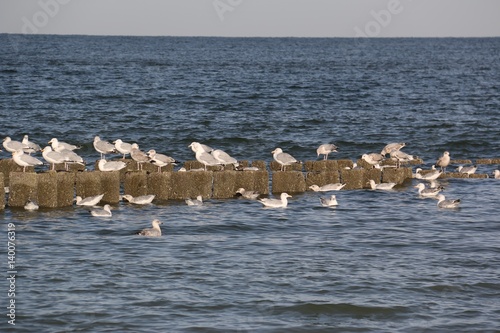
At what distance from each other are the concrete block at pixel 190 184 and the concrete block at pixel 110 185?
1254mm

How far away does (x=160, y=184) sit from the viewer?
2066 cm

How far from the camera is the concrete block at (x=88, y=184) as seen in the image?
19.8 metres

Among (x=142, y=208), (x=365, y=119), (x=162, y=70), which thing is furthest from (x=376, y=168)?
(x=162, y=70)

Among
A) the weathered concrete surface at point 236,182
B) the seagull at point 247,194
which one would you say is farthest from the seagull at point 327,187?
the seagull at point 247,194

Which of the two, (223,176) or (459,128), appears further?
(459,128)

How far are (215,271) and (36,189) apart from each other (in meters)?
5.55

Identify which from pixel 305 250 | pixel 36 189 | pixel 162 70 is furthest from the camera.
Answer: pixel 162 70

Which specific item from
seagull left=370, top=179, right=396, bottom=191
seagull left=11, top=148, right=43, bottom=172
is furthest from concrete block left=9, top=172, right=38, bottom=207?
seagull left=370, top=179, right=396, bottom=191

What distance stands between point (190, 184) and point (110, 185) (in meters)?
1.74

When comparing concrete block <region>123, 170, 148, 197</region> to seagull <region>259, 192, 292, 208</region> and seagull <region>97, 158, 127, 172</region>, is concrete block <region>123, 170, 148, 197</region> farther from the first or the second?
seagull <region>259, 192, 292, 208</region>

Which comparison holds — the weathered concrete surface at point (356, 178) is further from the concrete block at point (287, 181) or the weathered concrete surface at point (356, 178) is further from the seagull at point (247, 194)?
the seagull at point (247, 194)

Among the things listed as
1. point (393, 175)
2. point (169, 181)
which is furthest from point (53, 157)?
point (393, 175)

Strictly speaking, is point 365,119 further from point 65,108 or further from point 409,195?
point 409,195

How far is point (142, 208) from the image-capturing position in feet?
65.7
